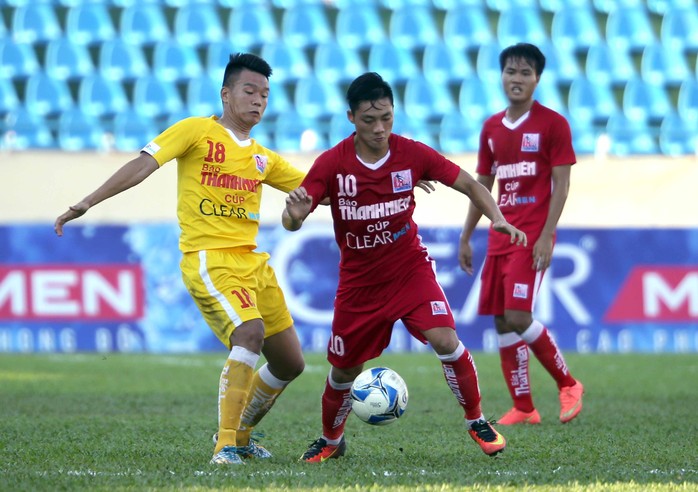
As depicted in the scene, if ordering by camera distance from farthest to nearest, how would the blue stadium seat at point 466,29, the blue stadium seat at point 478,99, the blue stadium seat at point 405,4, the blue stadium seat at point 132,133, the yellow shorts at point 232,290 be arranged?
the blue stadium seat at point 405,4
the blue stadium seat at point 466,29
the blue stadium seat at point 478,99
the blue stadium seat at point 132,133
the yellow shorts at point 232,290

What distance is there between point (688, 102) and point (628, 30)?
1539mm

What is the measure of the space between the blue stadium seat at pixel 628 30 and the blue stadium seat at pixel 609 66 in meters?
0.14

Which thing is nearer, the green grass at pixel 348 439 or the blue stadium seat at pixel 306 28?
the green grass at pixel 348 439

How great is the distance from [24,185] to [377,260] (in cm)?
1025

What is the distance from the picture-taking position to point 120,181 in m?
4.96

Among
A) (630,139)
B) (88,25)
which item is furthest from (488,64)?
(88,25)

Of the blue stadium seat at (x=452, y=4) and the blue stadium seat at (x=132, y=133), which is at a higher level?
the blue stadium seat at (x=452, y=4)

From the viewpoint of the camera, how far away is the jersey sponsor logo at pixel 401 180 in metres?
5.07

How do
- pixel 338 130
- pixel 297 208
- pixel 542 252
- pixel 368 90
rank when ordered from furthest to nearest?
pixel 338 130, pixel 542 252, pixel 368 90, pixel 297 208

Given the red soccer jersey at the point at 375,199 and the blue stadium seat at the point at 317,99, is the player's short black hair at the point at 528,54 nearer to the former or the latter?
the red soccer jersey at the point at 375,199

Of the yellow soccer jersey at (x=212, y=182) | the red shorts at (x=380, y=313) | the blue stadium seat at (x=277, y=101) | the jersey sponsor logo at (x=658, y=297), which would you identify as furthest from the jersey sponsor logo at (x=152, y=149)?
the blue stadium seat at (x=277, y=101)

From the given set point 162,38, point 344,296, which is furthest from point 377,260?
point 162,38

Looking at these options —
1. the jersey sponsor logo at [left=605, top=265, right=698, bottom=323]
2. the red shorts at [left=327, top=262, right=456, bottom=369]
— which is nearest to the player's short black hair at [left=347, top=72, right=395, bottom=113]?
the red shorts at [left=327, top=262, right=456, bottom=369]

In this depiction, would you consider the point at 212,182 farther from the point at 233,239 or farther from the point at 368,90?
the point at 368,90
